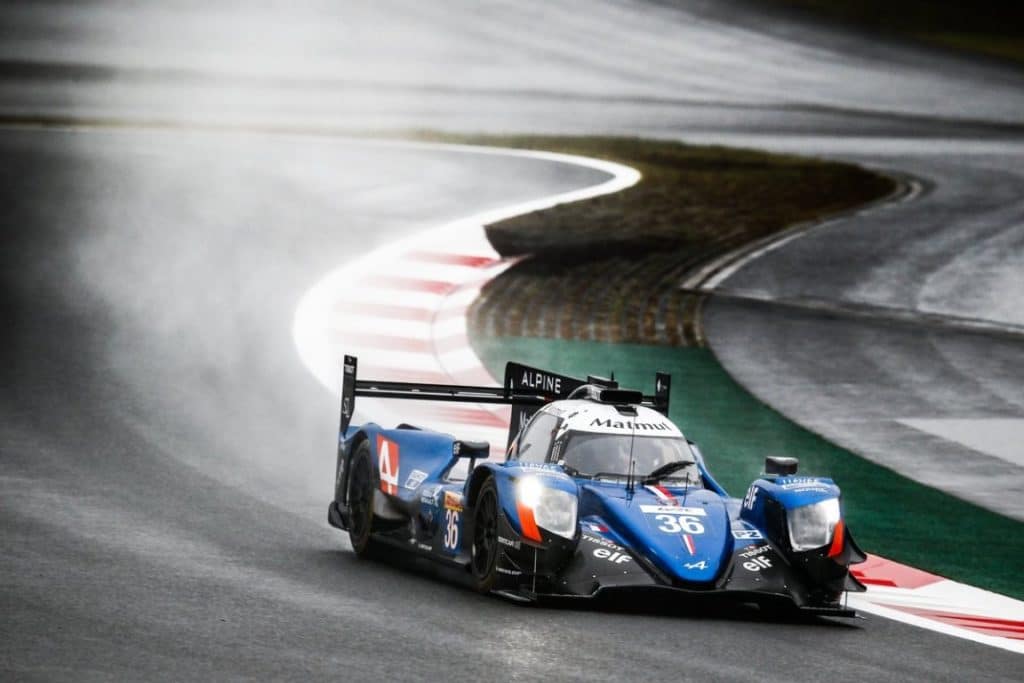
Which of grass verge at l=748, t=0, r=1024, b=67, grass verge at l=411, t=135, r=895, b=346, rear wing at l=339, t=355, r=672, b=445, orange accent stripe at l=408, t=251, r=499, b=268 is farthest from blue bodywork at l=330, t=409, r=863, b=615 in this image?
grass verge at l=748, t=0, r=1024, b=67

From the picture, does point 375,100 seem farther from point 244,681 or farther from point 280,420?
point 244,681

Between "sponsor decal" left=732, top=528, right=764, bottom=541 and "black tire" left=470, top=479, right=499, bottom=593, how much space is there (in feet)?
4.72

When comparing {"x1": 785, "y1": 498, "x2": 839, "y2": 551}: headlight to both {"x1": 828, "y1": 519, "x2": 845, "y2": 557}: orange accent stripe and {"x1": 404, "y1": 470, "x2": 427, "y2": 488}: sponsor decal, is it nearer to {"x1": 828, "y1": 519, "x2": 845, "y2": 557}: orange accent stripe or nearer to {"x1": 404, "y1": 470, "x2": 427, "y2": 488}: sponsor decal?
{"x1": 828, "y1": 519, "x2": 845, "y2": 557}: orange accent stripe

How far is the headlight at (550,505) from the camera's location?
11.0 m

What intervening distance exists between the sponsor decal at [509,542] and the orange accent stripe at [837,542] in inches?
74.2

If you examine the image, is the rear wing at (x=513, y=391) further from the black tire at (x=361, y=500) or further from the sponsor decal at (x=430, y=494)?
the sponsor decal at (x=430, y=494)

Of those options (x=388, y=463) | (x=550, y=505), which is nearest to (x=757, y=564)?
(x=550, y=505)

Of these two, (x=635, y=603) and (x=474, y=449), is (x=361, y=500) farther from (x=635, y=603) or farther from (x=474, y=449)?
(x=635, y=603)

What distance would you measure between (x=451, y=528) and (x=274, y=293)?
11764mm

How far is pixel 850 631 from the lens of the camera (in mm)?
11078

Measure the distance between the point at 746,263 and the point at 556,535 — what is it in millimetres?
15172

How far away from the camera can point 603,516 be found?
11.4 metres

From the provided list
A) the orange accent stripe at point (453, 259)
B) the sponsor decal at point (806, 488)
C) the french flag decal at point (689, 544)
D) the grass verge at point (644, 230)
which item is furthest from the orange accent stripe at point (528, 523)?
the orange accent stripe at point (453, 259)

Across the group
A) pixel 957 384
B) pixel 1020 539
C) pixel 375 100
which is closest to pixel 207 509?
pixel 1020 539
